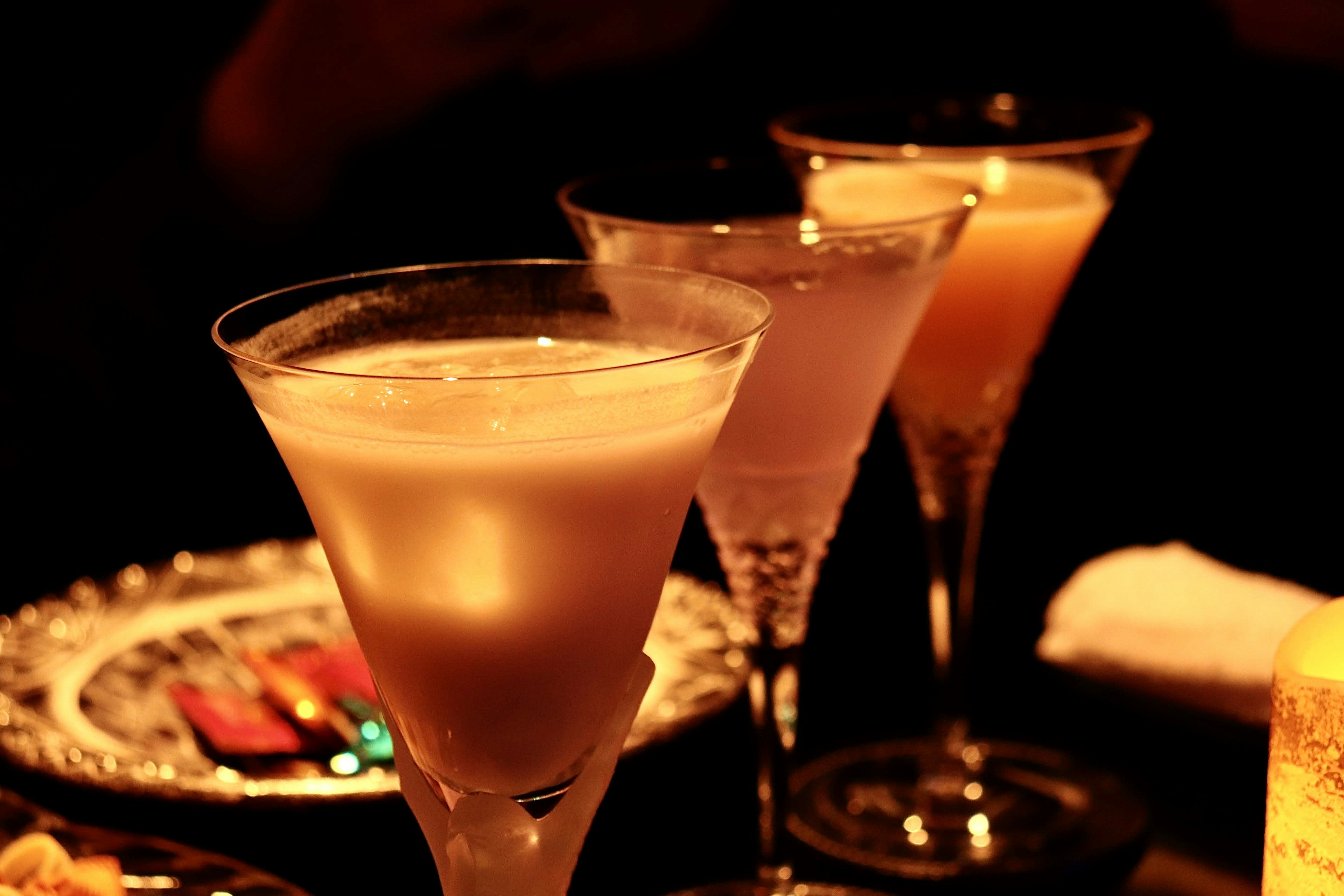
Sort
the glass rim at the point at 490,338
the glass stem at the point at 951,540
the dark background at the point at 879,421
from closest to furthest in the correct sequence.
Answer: the glass rim at the point at 490,338
the dark background at the point at 879,421
the glass stem at the point at 951,540

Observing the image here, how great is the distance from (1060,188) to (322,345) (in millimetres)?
552

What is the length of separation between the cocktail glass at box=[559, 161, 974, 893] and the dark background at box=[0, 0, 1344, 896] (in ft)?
0.34

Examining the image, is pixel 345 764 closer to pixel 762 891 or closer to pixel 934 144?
pixel 762 891

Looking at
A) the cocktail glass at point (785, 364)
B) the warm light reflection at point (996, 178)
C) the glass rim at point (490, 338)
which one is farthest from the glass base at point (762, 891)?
the warm light reflection at point (996, 178)

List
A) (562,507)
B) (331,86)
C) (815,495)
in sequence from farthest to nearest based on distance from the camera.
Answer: (331,86) → (815,495) → (562,507)

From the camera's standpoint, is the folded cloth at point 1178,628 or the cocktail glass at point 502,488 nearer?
the cocktail glass at point 502,488

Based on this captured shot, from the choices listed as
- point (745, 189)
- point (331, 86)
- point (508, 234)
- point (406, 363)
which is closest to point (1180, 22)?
point (508, 234)

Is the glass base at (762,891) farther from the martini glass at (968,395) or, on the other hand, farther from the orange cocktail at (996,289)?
the orange cocktail at (996,289)

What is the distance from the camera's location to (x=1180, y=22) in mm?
2268

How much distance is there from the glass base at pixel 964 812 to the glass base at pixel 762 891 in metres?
0.05

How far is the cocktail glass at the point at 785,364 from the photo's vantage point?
0.75 metres

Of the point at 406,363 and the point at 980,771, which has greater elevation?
the point at 406,363

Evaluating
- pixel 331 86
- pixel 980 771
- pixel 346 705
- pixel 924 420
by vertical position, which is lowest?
pixel 980 771

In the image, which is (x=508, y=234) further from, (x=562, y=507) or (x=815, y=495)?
(x=562, y=507)
